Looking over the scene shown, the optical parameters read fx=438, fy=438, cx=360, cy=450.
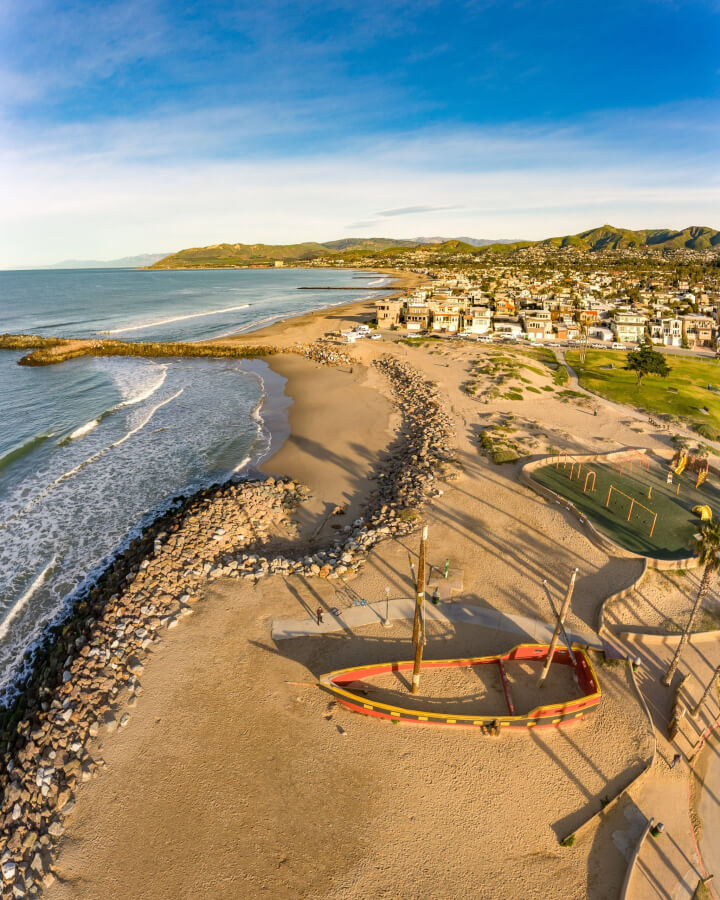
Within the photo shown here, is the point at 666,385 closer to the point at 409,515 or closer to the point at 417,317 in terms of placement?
the point at 409,515

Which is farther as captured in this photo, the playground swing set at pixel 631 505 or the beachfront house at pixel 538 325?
the beachfront house at pixel 538 325

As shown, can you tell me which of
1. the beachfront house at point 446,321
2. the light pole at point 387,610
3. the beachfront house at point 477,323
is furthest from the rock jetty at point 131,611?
the beachfront house at point 446,321

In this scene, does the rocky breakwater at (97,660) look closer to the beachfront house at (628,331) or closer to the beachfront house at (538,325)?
the beachfront house at (538,325)

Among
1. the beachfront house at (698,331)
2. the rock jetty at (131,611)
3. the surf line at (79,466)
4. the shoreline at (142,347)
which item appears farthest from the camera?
the beachfront house at (698,331)

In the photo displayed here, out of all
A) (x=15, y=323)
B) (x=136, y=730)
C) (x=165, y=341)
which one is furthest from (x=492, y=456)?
(x=15, y=323)

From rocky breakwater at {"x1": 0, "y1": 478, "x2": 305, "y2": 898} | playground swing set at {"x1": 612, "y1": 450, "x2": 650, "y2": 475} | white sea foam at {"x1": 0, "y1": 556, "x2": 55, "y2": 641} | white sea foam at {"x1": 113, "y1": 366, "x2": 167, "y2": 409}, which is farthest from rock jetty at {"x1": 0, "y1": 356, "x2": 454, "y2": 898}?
white sea foam at {"x1": 113, "y1": 366, "x2": 167, "y2": 409}

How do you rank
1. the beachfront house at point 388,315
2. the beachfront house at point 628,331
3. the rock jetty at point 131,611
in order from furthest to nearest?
1. the beachfront house at point 388,315
2. the beachfront house at point 628,331
3. the rock jetty at point 131,611
